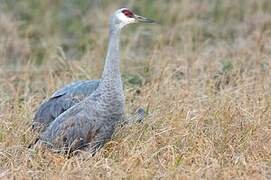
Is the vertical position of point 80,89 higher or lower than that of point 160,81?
higher

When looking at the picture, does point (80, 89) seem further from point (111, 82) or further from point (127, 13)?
point (127, 13)

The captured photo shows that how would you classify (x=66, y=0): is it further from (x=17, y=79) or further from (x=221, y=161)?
(x=221, y=161)

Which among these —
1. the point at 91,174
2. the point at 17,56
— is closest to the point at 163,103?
the point at 91,174

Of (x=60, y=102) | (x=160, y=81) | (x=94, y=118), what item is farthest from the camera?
(x=160, y=81)

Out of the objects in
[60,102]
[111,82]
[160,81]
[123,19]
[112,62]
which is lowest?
[160,81]

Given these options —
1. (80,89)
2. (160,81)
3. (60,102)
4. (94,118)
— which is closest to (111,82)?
(94,118)

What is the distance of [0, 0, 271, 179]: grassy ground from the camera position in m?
5.34

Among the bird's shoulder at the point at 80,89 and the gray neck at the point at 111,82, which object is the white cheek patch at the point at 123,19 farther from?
the bird's shoulder at the point at 80,89

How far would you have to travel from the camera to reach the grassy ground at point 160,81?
5.34 m

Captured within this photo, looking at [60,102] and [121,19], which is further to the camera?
[60,102]

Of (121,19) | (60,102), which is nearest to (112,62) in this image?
(121,19)

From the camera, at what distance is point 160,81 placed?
23.2 ft

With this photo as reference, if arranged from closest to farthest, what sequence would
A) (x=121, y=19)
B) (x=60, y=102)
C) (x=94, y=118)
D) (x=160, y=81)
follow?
(x=94, y=118)
(x=121, y=19)
(x=60, y=102)
(x=160, y=81)

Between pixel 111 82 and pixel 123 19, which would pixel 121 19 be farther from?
pixel 111 82
